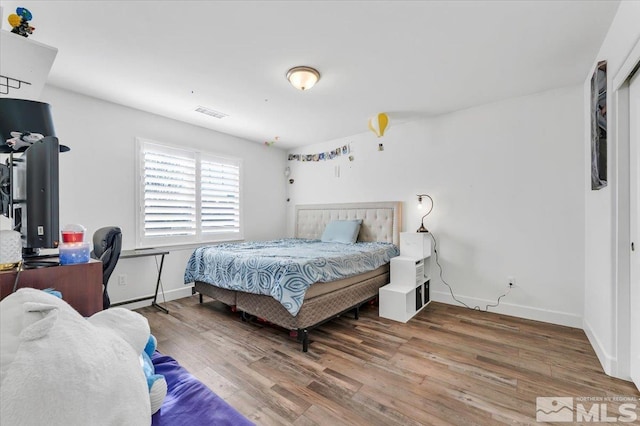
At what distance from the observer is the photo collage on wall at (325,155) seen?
4641 millimetres

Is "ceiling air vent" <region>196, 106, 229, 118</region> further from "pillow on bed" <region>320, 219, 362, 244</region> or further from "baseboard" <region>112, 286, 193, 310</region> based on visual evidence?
"baseboard" <region>112, 286, 193, 310</region>

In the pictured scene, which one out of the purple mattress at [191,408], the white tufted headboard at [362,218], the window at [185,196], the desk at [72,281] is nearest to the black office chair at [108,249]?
the window at [185,196]

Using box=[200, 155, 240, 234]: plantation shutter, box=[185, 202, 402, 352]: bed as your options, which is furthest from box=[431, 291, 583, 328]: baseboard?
box=[200, 155, 240, 234]: plantation shutter

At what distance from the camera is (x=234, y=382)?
1.94 m

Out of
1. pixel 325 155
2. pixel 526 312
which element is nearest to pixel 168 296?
pixel 325 155

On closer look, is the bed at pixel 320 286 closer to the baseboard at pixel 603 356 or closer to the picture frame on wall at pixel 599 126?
the baseboard at pixel 603 356

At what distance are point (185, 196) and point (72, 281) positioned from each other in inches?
116

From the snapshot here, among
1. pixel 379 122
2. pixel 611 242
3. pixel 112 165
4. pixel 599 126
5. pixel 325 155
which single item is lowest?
pixel 611 242

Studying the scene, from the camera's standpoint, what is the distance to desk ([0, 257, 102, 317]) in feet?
3.39

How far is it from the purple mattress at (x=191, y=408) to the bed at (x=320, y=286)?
1345mm

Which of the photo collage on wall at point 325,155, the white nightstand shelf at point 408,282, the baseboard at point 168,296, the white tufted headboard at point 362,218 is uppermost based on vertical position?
the photo collage on wall at point 325,155

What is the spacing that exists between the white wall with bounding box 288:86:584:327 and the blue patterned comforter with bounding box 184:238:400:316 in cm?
96

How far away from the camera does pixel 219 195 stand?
432cm

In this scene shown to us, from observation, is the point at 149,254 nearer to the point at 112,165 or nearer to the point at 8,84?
the point at 112,165
